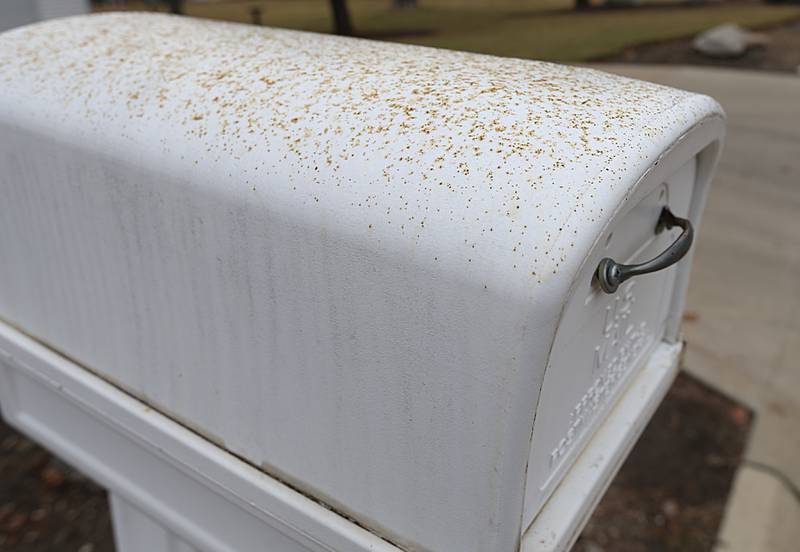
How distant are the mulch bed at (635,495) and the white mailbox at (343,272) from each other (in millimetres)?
1324

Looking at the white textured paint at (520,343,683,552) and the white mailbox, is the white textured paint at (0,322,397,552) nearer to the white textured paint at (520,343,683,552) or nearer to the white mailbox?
the white mailbox

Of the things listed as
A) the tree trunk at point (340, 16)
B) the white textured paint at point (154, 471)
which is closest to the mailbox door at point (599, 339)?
the white textured paint at point (154, 471)

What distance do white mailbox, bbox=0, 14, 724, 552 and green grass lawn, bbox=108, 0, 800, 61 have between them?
371 cm

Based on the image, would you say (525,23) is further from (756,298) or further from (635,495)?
(635,495)

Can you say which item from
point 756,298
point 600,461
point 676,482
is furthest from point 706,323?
point 600,461

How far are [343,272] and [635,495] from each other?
2252 mm

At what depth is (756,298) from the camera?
4.13 metres

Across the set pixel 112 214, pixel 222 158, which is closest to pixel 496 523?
pixel 222 158

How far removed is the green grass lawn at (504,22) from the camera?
5754 millimetres

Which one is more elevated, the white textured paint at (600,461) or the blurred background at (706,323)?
the white textured paint at (600,461)

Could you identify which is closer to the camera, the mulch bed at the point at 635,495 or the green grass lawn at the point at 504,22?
the mulch bed at the point at 635,495

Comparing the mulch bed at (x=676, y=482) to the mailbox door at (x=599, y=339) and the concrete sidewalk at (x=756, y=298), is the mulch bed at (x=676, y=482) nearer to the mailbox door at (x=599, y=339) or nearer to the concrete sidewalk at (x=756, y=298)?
the concrete sidewalk at (x=756, y=298)

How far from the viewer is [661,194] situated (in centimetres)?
114

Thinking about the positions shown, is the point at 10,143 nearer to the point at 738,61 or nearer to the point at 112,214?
the point at 112,214
